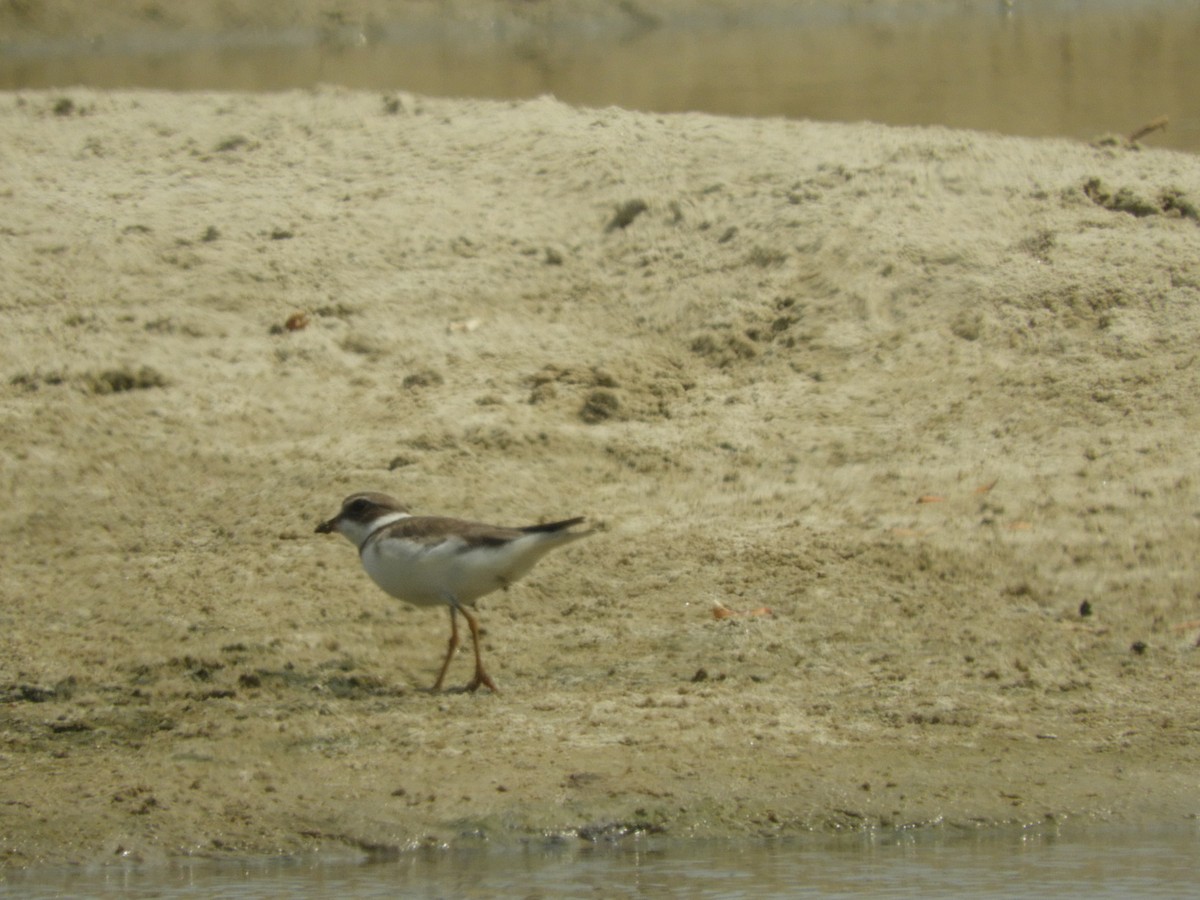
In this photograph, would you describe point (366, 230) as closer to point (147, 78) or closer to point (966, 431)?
point (966, 431)

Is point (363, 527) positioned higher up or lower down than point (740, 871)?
higher up

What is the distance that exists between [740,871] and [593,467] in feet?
8.45

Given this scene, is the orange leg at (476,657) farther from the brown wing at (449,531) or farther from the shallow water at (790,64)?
the shallow water at (790,64)

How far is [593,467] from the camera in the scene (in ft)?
22.2

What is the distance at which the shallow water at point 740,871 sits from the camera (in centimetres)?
428

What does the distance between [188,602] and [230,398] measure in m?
1.43

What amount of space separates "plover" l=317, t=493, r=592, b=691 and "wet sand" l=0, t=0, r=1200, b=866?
10.2 inches

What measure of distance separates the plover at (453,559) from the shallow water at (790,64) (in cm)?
633

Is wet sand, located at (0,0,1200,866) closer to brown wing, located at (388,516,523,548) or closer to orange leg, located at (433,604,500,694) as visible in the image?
orange leg, located at (433,604,500,694)

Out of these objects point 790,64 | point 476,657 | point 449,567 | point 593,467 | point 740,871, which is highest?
point 790,64

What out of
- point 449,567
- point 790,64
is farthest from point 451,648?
point 790,64

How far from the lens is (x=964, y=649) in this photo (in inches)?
216

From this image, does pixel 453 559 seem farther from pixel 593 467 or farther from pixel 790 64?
pixel 790 64

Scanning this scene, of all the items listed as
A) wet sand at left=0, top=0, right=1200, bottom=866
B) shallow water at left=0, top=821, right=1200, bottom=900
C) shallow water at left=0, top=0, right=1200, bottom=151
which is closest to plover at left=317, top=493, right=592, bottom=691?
wet sand at left=0, top=0, right=1200, bottom=866
